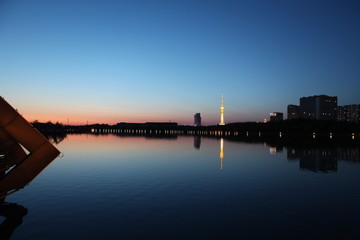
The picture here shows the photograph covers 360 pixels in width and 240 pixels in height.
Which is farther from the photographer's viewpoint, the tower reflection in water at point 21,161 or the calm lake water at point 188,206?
the tower reflection in water at point 21,161

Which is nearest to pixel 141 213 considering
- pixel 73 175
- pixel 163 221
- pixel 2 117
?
pixel 163 221

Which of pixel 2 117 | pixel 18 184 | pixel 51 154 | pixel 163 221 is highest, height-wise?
pixel 2 117

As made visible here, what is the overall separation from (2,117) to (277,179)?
23.4 meters

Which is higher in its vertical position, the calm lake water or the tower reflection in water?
the tower reflection in water

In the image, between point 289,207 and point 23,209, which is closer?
point 23,209

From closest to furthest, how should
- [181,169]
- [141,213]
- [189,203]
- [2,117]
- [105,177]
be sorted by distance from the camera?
[2,117] → [141,213] → [189,203] → [105,177] → [181,169]

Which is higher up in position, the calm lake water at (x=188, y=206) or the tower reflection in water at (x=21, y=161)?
the tower reflection in water at (x=21, y=161)

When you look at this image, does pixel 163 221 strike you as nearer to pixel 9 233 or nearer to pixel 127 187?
pixel 9 233

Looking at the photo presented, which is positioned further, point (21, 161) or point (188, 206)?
point (188, 206)

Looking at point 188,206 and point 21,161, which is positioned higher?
point 21,161

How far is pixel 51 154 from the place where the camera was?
50.9 ft

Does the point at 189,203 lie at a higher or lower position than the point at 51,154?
lower

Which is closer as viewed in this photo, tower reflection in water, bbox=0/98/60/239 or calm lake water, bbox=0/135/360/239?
calm lake water, bbox=0/135/360/239

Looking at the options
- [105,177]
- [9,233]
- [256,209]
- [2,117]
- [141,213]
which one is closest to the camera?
[9,233]
